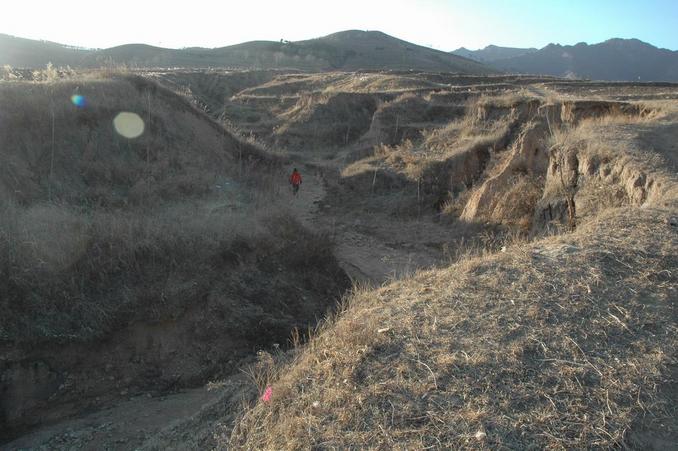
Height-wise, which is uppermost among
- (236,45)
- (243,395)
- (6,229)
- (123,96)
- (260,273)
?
(236,45)

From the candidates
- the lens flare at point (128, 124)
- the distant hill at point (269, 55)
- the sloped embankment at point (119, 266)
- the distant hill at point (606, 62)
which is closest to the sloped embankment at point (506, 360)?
the sloped embankment at point (119, 266)

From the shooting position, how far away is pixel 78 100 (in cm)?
1231

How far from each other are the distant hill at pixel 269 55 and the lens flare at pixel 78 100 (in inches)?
1824

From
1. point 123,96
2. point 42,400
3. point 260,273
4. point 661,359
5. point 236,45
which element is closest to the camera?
point 661,359

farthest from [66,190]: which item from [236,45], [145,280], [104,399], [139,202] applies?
[236,45]

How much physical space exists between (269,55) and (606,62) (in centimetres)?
10714

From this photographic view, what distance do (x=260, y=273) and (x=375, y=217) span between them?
5.84 m

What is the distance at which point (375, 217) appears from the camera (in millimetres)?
13797

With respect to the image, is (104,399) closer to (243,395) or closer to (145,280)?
(145,280)

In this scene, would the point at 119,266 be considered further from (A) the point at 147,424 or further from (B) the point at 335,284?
(B) the point at 335,284

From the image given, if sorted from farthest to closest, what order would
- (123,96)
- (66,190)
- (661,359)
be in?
(123,96) < (66,190) < (661,359)

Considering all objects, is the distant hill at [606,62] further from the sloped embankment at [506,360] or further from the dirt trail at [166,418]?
the sloped embankment at [506,360]

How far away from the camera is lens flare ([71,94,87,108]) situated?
12.2m

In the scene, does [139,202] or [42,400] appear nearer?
[42,400]
